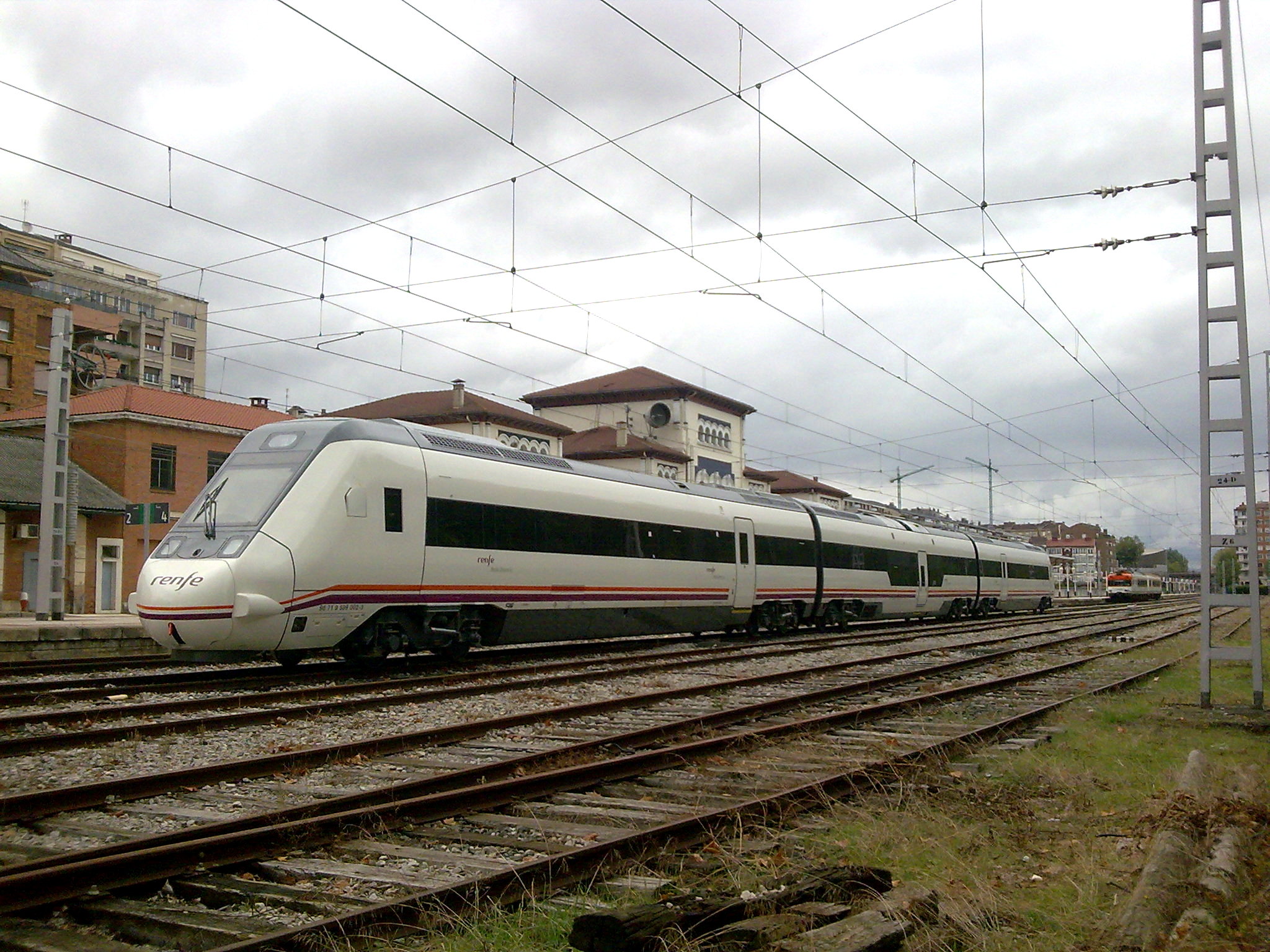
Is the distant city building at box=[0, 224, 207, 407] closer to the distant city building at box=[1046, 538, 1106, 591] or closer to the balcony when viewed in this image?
the balcony

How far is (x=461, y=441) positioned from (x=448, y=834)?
10855 mm

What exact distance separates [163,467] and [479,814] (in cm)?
3780

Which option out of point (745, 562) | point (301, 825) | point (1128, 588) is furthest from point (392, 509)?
point (1128, 588)

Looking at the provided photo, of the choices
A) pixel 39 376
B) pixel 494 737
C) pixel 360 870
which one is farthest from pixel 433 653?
pixel 39 376

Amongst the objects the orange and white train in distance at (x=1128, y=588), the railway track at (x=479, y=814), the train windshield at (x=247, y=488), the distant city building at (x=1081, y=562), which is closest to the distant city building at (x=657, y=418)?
the orange and white train in distance at (x=1128, y=588)

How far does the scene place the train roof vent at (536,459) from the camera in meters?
17.5

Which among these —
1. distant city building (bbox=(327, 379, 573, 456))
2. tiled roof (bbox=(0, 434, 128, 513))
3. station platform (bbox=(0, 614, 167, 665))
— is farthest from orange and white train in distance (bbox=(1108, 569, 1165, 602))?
station platform (bbox=(0, 614, 167, 665))

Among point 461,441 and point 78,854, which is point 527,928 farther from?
point 461,441

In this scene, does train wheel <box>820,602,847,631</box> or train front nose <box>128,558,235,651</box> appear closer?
train front nose <box>128,558,235,651</box>

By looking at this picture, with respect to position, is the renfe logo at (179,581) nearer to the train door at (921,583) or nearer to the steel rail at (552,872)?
the steel rail at (552,872)

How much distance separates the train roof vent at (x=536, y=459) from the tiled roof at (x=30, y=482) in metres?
21.8

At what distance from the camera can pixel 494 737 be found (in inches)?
376

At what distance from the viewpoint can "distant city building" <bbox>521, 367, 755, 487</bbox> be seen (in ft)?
209

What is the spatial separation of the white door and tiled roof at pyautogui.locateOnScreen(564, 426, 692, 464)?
1063 inches
